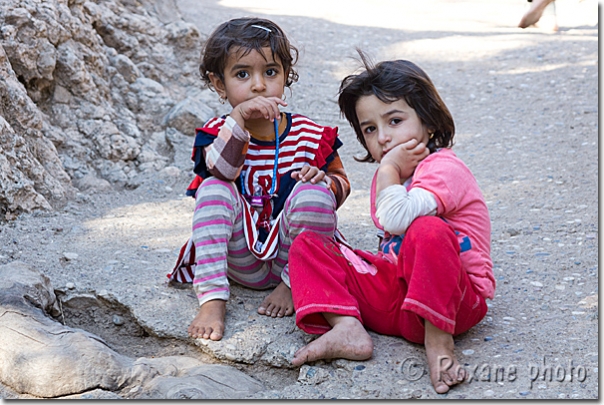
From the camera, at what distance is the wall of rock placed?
12.4ft

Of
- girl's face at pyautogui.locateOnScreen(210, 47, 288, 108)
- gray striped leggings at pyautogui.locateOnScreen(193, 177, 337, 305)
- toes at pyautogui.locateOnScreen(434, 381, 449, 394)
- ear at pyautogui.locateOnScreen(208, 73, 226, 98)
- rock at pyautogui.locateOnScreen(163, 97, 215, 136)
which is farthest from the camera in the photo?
rock at pyautogui.locateOnScreen(163, 97, 215, 136)

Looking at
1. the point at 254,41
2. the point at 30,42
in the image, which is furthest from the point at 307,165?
the point at 30,42

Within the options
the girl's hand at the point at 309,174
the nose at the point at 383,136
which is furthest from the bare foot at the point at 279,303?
the nose at the point at 383,136

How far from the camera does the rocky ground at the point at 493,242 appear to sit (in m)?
2.17

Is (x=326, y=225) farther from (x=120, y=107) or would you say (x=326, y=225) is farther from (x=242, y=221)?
(x=120, y=107)

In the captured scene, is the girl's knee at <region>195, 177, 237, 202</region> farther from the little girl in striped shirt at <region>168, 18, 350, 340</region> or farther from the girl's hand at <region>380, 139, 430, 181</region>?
the girl's hand at <region>380, 139, 430, 181</region>

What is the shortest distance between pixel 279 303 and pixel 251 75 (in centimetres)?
88

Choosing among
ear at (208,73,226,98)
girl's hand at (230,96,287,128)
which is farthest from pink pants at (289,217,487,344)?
ear at (208,73,226,98)

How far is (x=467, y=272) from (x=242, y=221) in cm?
86

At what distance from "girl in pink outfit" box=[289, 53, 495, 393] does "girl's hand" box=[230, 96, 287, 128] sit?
0.85 ft

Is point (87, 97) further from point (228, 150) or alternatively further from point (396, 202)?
point (396, 202)

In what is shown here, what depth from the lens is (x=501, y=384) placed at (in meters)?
2.03

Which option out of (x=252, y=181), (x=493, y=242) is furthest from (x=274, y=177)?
(x=493, y=242)

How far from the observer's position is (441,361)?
2076 mm
